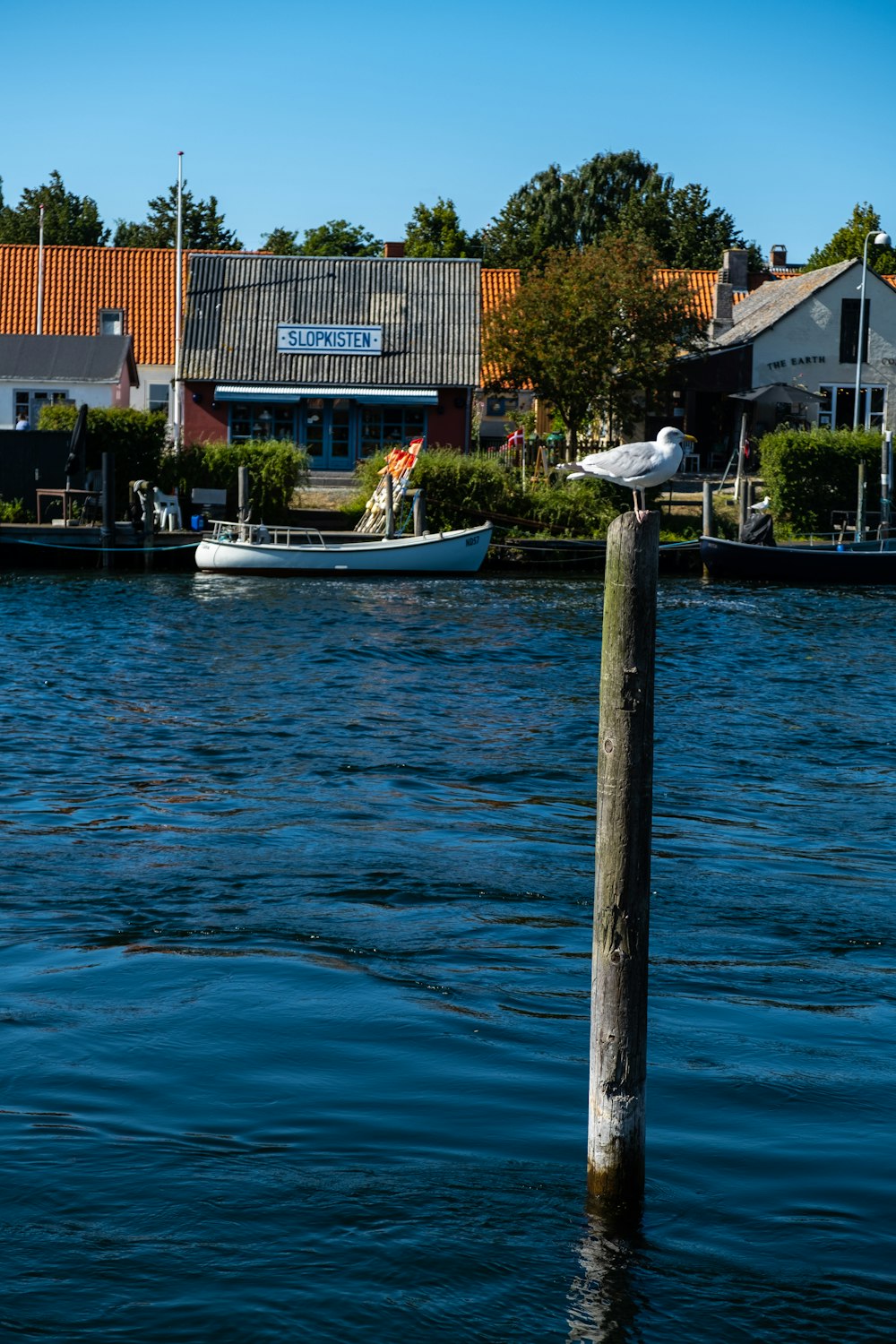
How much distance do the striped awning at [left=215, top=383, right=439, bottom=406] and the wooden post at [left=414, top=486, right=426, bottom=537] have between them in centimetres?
1187

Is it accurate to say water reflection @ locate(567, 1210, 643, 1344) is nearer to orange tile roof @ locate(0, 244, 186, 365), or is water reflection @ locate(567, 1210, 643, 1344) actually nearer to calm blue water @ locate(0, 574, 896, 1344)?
calm blue water @ locate(0, 574, 896, 1344)

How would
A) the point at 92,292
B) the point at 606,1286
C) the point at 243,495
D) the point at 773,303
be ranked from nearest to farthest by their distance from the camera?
the point at 606,1286, the point at 243,495, the point at 773,303, the point at 92,292

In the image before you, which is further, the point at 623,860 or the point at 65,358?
the point at 65,358

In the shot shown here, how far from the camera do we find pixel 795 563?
3541 centimetres

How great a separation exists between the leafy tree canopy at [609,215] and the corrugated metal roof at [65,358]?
25.9 metres

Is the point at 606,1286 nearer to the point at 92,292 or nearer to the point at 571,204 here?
the point at 92,292

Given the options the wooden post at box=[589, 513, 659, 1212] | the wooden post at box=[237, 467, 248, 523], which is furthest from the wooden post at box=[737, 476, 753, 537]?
the wooden post at box=[589, 513, 659, 1212]

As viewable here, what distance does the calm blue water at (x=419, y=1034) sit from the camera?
6.03 m

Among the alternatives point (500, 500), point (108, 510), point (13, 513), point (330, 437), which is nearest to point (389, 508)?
point (500, 500)

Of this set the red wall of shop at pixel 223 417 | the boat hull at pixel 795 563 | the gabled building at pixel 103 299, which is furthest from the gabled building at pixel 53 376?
the boat hull at pixel 795 563

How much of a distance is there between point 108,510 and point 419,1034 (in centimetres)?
2793

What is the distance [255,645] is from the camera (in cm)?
2488

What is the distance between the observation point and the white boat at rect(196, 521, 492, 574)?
34312 mm

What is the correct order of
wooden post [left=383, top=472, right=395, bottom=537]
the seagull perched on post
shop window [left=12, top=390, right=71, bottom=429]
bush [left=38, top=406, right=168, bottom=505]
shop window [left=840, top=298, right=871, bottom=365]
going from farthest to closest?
shop window [left=840, top=298, right=871, bottom=365] → shop window [left=12, top=390, right=71, bottom=429] → bush [left=38, top=406, right=168, bottom=505] → wooden post [left=383, top=472, right=395, bottom=537] → the seagull perched on post
